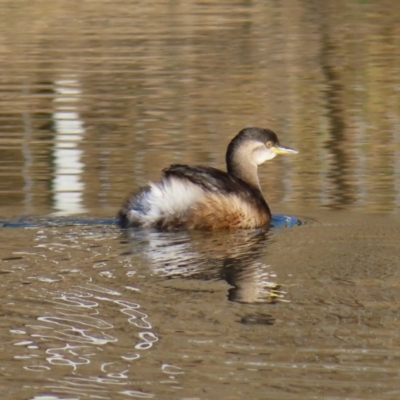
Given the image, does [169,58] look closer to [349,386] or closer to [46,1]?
[46,1]

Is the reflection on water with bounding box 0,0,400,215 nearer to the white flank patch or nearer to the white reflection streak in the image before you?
the white reflection streak

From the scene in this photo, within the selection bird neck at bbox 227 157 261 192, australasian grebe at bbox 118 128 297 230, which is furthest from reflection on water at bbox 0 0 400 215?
australasian grebe at bbox 118 128 297 230

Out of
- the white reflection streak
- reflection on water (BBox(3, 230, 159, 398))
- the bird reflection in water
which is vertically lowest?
the bird reflection in water

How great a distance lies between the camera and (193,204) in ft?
26.2

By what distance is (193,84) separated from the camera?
15.3 m

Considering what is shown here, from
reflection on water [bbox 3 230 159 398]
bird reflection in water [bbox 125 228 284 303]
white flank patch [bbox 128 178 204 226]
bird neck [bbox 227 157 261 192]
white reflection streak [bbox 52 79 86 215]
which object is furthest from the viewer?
bird neck [bbox 227 157 261 192]

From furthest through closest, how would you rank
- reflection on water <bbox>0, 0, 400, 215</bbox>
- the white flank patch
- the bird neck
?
reflection on water <bbox>0, 0, 400, 215</bbox> → the bird neck → the white flank patch

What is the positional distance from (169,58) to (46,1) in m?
8.49

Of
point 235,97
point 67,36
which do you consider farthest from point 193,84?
point 67,36

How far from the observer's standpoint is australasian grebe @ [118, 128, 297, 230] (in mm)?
7961

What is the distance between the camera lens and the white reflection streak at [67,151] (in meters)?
8.69

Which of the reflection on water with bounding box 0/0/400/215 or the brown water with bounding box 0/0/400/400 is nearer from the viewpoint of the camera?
the brown water with bounding box 0/0/400/400

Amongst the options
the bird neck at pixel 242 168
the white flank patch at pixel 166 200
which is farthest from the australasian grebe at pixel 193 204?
the bird neck at pixel 242 168

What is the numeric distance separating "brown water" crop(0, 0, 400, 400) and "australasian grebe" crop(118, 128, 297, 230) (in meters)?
0.13
